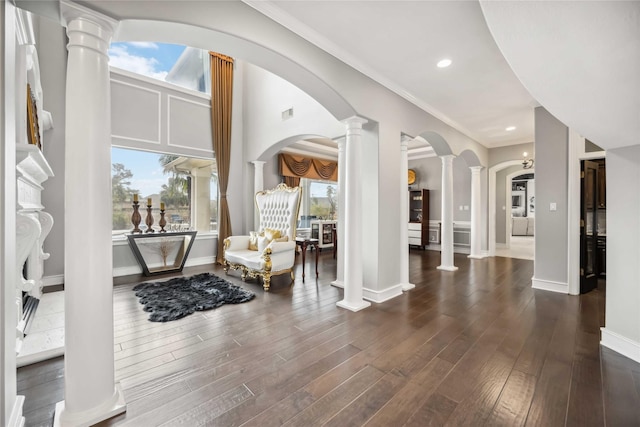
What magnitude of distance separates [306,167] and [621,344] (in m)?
6.38

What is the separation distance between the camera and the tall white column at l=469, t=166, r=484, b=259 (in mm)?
6371

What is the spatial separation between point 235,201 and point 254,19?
4.12 metres

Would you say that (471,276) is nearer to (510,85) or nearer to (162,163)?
(510,85)

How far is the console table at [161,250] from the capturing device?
4.41 metres

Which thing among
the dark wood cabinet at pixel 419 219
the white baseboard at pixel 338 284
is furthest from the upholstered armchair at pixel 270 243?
the dark wood cabinet at pixel 419 219

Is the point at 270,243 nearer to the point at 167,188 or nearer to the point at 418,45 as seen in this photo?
the point at 167,188

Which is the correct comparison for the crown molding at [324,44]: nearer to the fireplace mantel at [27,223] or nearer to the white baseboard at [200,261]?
the fireplace mantel at [27,223]

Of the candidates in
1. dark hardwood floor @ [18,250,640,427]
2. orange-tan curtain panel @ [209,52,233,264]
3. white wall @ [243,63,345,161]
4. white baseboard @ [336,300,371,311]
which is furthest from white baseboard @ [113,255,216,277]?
white baseboard @ [336,300,371,311]

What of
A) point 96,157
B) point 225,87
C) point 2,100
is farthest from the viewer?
point 225,87

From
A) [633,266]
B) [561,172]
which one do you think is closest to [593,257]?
[561,172]

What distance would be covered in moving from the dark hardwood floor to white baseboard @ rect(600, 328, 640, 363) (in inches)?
3.1

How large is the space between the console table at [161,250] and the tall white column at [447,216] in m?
4.68

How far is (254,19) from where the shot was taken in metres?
2.06

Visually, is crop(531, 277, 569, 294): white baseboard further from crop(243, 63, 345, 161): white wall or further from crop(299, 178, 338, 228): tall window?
crop(299, 178, 338, 228): tall window
